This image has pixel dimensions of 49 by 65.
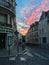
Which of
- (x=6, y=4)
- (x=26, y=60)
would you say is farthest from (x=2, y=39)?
(x=26, y=60)

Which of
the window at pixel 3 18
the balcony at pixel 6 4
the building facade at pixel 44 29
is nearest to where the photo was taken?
the balcony at pixel 6 4

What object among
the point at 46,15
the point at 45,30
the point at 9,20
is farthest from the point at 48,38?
the point at 9,20

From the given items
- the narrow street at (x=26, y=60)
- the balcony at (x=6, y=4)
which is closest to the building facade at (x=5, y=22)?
the balcony at (x=6, y=4)

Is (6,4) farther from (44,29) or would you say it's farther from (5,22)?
(44,29)

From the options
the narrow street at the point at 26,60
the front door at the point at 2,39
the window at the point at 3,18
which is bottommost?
the narrow street at the point at 26,60

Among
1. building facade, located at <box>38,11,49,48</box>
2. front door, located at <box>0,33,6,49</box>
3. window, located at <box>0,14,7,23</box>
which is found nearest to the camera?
window, located at <box>0,14,7,23</box>

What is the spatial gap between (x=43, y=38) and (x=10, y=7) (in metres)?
31.7

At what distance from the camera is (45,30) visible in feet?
200

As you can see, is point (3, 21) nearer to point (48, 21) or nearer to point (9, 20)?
point (9, 20)

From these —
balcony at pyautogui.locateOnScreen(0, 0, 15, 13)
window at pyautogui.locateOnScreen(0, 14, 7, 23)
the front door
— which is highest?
balcony at pyautogui.locateOnScreen(0, 0, 15, 13)

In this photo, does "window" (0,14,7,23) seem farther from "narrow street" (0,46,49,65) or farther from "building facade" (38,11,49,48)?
"building facade" (38,11,49,48)

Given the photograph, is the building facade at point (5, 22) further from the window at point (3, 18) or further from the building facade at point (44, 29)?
the building facade at point (44, 29)

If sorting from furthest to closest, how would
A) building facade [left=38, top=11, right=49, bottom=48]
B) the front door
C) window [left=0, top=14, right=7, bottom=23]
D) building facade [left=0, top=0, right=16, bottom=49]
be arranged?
1. building facade [left=38, top=11, right=49, bottom=48]
2. the front door
3. window [left=0, top=14, right=7, bottom=23]
4. building facade [left=0, top=0, right=16, bottom=49]

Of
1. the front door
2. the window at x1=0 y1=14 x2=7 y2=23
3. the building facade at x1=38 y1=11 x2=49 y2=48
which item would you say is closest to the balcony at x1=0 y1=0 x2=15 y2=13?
the window at x1=0 y1=14 x2=7 y2=23
